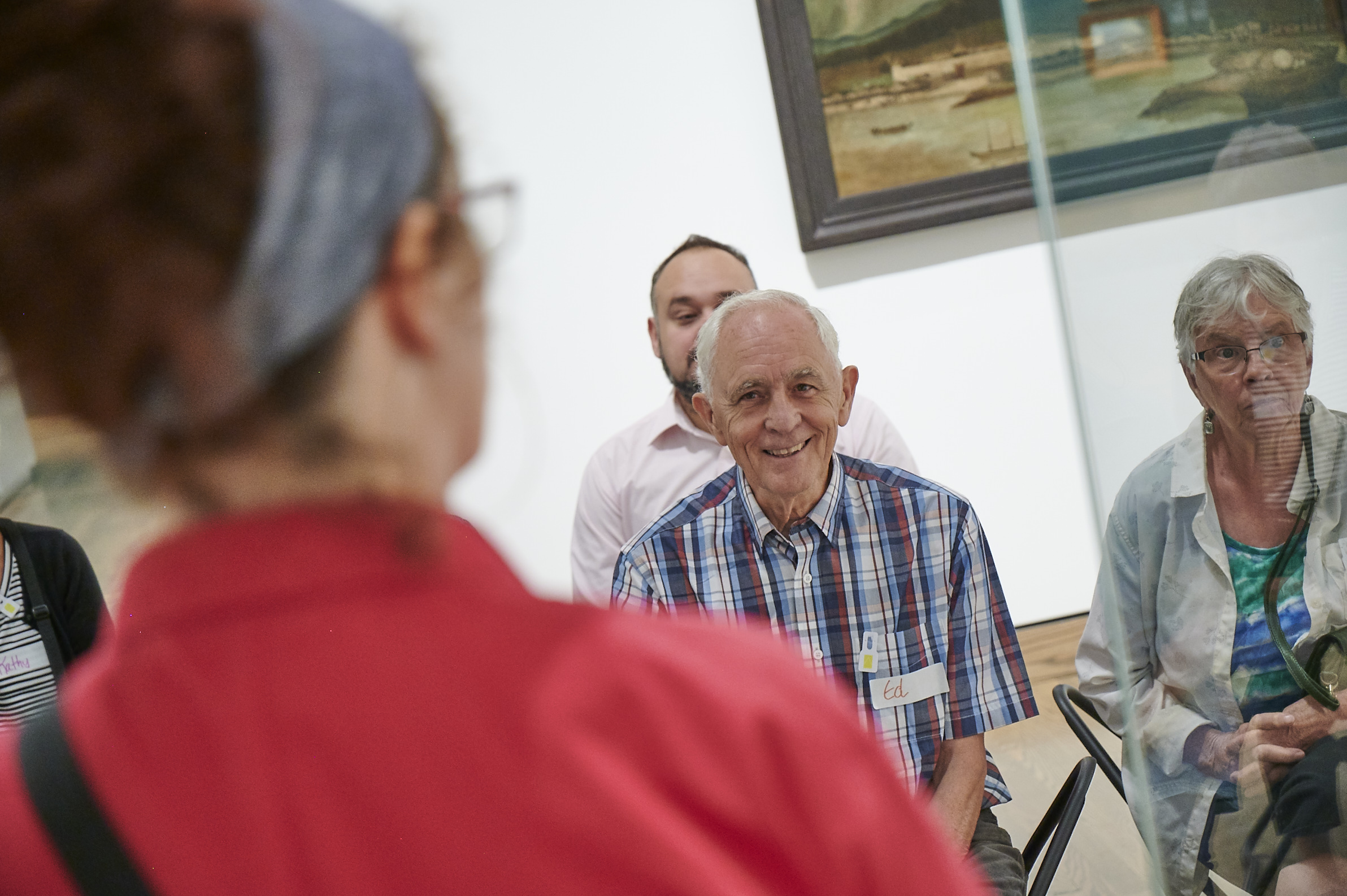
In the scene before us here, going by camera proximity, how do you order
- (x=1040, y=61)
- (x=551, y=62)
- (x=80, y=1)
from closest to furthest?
(x=80, y=1) → (x=1040, y=61) → (x=551, y=62)

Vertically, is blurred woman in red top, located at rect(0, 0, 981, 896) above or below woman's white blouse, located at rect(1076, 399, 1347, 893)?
above

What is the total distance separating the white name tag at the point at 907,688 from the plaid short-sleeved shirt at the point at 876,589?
0.01 meters

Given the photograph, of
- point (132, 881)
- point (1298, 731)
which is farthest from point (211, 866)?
point (1298, 731)

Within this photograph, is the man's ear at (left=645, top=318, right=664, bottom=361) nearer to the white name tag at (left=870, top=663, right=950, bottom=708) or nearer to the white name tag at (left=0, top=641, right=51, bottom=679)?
the white name tag at (left=870, top=663, right=950, bottom=708)

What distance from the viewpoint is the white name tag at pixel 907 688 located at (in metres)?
1.67

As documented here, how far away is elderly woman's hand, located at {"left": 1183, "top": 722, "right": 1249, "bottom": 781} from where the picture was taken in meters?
1.12

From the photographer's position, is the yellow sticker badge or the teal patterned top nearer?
the teal patterned top

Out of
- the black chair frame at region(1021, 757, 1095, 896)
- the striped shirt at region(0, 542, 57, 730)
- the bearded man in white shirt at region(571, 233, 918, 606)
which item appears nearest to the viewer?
the black chair frame at region(1021, 757, 1095, 896)

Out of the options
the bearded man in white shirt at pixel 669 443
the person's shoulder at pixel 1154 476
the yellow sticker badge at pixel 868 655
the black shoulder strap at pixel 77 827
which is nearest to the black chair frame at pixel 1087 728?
the yellow sticker badge at pixel 868 655

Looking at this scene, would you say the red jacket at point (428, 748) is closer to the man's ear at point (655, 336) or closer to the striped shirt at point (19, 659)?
the striped shirt at point (19, 659)

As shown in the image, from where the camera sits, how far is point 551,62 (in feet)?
11.6

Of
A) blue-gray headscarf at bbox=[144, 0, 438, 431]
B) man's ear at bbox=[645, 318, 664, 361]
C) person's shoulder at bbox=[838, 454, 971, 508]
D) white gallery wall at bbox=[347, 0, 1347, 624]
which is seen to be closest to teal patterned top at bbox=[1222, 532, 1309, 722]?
person's shoulder at bbox=[838, 454, 971, 508]

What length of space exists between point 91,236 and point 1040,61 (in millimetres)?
998

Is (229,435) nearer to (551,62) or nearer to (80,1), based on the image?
(80,1)
